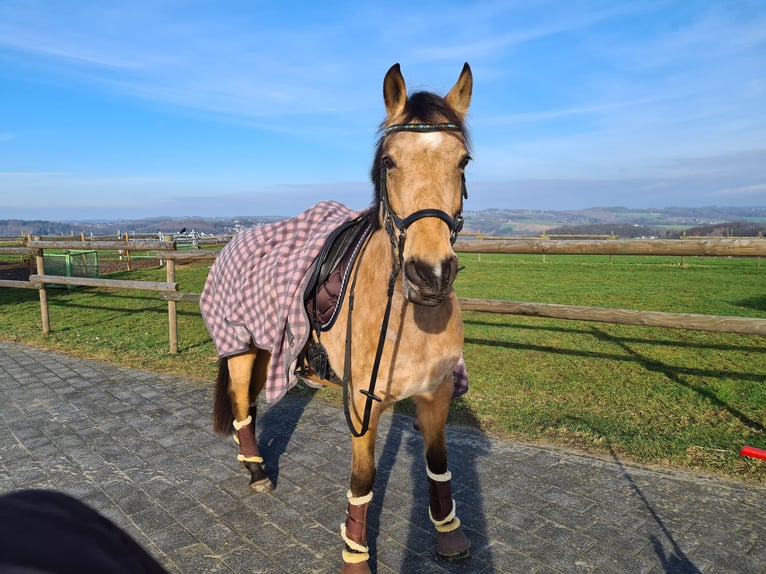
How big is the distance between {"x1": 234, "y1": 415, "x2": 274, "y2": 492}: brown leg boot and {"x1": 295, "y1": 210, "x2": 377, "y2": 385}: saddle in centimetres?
106

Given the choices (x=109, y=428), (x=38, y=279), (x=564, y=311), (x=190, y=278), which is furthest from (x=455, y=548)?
(x=190, y=278)

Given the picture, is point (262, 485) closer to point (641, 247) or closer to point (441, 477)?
point (441, 477)

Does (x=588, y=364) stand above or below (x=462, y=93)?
below

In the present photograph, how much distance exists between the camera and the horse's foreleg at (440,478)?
274 centimetres

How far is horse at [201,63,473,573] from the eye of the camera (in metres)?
2.00

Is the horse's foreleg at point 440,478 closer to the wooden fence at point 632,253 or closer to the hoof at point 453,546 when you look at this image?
the hoof at point 453,546

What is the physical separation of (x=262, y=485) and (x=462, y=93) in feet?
9.75

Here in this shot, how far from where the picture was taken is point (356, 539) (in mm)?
2557

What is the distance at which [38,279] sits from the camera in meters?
9.20

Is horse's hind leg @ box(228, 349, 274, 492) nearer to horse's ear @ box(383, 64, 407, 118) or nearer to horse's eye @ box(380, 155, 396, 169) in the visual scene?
horse's eye @ box(380, 155, 396, 169)

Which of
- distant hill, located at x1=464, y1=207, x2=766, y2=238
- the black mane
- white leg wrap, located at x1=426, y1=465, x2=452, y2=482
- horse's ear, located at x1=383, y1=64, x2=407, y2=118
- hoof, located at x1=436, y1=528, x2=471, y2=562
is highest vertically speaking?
horse's ear, located at x1=383, y1=64, x2=407, y2=118

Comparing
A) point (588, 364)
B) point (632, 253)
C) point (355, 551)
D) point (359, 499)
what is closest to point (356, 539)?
point (355, 551)

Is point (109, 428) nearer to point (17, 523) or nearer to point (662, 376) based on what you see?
point (17, 523)

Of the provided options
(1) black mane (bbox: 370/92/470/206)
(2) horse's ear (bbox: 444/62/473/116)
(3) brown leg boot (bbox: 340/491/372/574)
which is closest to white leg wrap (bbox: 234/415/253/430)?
(3) brown leg boot (bbox: 340/491/372/574)
